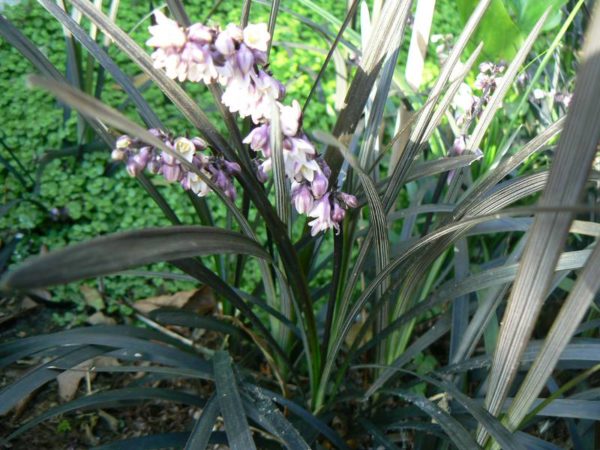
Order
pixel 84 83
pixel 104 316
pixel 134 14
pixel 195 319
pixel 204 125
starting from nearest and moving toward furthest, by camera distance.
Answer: pixel 204 125 → pixel 195 319 → pixel 104 316 → pixel 84 83 → pixel 134 14

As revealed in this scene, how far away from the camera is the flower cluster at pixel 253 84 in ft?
2.48

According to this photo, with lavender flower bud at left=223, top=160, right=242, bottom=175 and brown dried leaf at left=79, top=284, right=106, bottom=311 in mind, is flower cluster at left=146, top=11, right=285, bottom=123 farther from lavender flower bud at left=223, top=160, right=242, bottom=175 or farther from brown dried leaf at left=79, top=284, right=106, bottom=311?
brown dried leaf at left=79, top=284, right=106, bottom=311

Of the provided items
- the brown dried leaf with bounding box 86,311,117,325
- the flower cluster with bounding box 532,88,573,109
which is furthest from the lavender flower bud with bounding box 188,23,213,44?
the flower cluster with bounding box 532,88,573,109

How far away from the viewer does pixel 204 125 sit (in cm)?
92

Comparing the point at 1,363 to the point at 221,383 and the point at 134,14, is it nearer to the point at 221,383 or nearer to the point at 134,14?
the point at 221,383

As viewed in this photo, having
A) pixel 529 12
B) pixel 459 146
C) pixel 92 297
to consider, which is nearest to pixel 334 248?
pixel 459 146

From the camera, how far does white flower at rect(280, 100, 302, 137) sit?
818mm

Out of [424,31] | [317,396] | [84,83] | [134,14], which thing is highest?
[134,14]

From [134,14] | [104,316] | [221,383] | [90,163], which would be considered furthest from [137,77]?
[221,383]

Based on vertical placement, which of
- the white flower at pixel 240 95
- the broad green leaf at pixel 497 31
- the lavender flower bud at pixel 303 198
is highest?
the broad green leaf at pixel 497 31

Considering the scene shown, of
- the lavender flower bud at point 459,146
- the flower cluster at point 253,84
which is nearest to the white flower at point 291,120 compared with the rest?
the flower cluster at point 253,84

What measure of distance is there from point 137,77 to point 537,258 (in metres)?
1.55

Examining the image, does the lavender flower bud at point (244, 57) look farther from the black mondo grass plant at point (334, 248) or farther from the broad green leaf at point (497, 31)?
the broad green leaf at point (497, 31)

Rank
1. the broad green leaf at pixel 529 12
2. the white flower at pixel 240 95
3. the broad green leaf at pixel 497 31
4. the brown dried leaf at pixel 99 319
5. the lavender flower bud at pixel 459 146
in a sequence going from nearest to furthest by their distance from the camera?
the white flower at pixel 240 95
the lavender flower bud at pixel 459 146
the brown dried leaf at pixel 99 319
the broad green leaf at pixel 497 31
the broad green leaf at pixel 529 12
